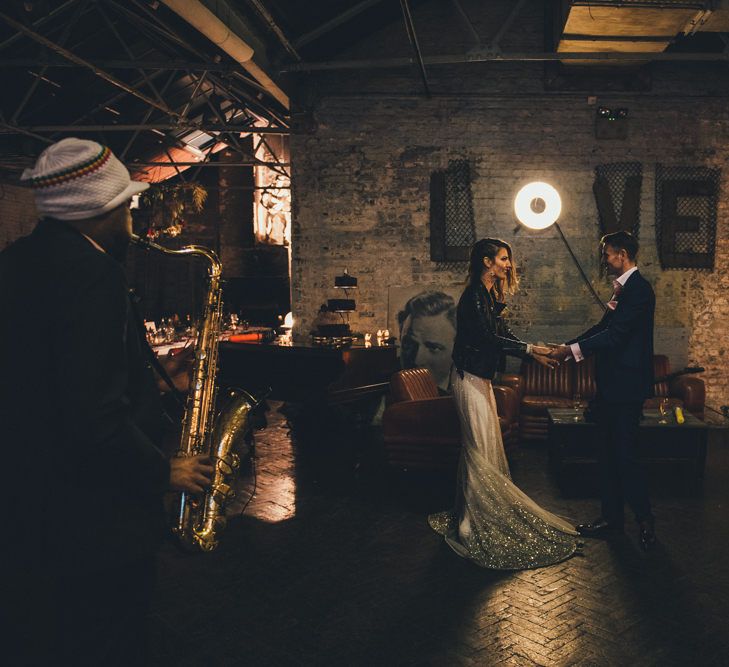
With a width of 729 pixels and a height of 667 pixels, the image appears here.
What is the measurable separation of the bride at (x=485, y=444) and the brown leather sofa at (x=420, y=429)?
1282mm

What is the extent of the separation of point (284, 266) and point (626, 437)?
45.6ft

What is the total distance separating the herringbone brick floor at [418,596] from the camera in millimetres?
3199

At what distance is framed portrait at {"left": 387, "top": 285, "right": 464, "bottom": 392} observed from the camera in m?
8.66

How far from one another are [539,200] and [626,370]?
448 centimetres


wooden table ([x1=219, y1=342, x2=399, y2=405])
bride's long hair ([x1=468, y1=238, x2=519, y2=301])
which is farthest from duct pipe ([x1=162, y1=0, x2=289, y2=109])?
bride's long hair ([x1=468, y1=238, x2=519, y2=301])

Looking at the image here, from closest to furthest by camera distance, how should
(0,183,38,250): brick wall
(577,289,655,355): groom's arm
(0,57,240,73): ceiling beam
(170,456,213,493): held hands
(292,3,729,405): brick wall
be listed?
(170,456,213,493): held hands → (577,289,655,355): groom's arm → (0,57,240,73): ceiling beam → (292,3,729,405): brick wall → (0,183,38,250): brick wall

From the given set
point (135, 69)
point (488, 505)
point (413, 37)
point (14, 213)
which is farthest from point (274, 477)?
point (14, 213)

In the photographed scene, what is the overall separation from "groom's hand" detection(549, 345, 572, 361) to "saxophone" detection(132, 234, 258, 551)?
219 cm

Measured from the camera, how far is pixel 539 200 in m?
8.38

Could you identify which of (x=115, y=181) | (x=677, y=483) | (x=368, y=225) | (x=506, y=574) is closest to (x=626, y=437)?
(x=506, y=574)

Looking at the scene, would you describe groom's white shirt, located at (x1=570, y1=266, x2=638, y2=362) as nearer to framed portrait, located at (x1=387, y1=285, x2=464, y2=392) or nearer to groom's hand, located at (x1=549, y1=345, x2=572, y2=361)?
groom's hand, located at (x1=549, y1=345, x2=572, y2=361)

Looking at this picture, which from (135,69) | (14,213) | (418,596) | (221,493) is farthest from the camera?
(14,213)

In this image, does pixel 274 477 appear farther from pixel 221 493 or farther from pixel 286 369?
pixel 221 493

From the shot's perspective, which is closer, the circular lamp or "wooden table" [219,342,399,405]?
"wooden table" [219,342,399,405]
